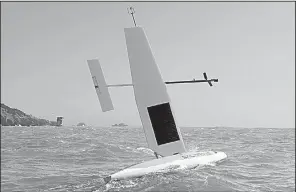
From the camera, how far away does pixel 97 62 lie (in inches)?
559

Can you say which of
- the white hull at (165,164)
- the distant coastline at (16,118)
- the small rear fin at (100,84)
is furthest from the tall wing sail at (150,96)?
the distant coastline at (16,118)

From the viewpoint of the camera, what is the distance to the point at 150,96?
14.3 meters

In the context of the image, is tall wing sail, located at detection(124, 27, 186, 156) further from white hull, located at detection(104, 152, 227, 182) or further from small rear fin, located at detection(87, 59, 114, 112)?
small rear fin, located at detection(87, 59, 114, 112)

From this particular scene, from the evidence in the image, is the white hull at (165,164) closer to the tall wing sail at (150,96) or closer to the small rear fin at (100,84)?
the tall wing sail at (150,96)

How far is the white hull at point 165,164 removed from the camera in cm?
1270

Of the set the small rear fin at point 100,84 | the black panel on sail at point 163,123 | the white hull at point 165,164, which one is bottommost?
the white hull at point 165,164

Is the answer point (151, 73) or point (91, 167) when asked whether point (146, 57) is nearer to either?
point (151, 73)

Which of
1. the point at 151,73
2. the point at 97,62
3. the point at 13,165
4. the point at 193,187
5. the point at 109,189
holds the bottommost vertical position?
the point at 193,187

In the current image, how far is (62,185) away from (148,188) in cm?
319

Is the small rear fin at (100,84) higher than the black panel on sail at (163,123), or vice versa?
the small rear fin at (100,84)

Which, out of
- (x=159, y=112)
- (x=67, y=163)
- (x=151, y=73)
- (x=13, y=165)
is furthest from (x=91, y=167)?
(x=151, y=73)

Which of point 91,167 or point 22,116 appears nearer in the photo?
point 91,167

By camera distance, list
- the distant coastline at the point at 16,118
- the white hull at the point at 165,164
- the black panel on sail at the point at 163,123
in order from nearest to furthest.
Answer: the white hull at the point at 165,164
the black panel on sail at the point at 163,123
the distant coastline at the point at 16,118

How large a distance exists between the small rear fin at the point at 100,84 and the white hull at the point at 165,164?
2807 millimetres
